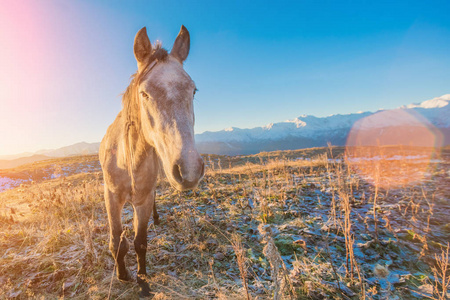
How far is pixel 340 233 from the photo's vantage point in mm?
3934

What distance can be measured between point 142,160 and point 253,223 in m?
3.22

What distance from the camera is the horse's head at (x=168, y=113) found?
1.59 meters

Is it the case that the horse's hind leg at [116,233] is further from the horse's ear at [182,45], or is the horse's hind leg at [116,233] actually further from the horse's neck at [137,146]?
the horse's ear at [182,45]

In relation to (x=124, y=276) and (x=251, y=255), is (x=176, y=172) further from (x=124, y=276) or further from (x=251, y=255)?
(x=251, y=255)

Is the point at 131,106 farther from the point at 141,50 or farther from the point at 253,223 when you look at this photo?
the point at 253,223

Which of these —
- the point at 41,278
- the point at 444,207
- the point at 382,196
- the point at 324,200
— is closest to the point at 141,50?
the point at 41,278

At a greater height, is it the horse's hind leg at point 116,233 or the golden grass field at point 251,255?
the horse's hind leg at point 116,233

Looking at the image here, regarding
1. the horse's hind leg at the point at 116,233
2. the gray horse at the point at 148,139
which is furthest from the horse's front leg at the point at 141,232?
the horse's hind leg at the point at 116,233

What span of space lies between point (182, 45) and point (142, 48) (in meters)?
0.62

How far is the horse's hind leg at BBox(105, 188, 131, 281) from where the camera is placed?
9.09ft

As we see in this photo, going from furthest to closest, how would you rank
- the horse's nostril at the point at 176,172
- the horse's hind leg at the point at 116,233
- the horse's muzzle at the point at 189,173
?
the horse's hind leg at the point at 116,233
the horse's nostril at the point at 176,172
the horse's muzzle at the point at 189,173

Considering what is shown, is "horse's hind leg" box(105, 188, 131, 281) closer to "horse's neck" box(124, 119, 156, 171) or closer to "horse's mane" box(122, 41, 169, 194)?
"horse's mane" box(122, 41, 169, 194)

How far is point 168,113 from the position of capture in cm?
184

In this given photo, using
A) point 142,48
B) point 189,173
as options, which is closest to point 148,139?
point 189,173
